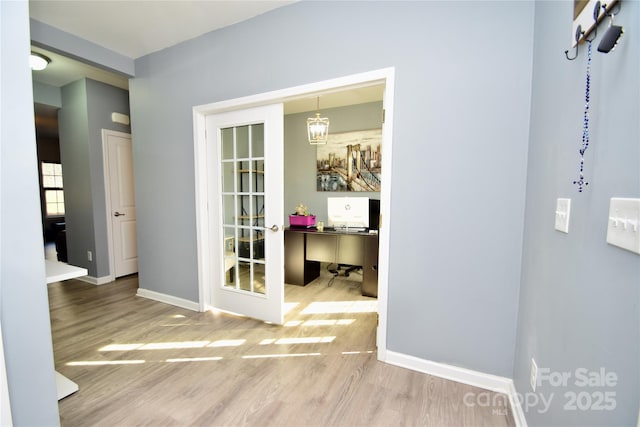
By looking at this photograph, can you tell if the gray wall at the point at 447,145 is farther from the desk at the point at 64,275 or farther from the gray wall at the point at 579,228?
the desk at the point at 64,275

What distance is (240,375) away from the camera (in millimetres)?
1734

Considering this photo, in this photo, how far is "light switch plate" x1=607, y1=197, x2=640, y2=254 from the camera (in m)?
0.60

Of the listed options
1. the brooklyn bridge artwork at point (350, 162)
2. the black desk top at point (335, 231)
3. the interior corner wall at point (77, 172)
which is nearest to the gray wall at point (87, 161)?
the interior corner wall at point (77, 172)

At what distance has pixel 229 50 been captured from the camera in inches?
92.4

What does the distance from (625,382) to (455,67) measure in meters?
1.62

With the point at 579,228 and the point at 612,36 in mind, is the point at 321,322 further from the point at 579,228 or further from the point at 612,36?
the point at 612,36

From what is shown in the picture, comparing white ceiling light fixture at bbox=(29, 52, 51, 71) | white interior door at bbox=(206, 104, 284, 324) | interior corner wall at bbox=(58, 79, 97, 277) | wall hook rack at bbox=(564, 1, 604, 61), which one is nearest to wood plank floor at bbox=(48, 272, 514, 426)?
white interior door at bbox=(206, 104, 284, 324)

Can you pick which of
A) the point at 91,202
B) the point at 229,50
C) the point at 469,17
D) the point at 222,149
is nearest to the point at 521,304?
the point at 469,17

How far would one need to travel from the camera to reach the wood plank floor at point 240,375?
1.42 m

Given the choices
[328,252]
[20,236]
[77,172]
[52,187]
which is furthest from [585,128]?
[52,187]

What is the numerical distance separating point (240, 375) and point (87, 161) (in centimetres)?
359

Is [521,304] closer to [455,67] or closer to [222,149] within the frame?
[455,67]

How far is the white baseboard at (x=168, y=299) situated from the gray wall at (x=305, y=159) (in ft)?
6.64

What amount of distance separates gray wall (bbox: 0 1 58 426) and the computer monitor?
2612 millimetres
